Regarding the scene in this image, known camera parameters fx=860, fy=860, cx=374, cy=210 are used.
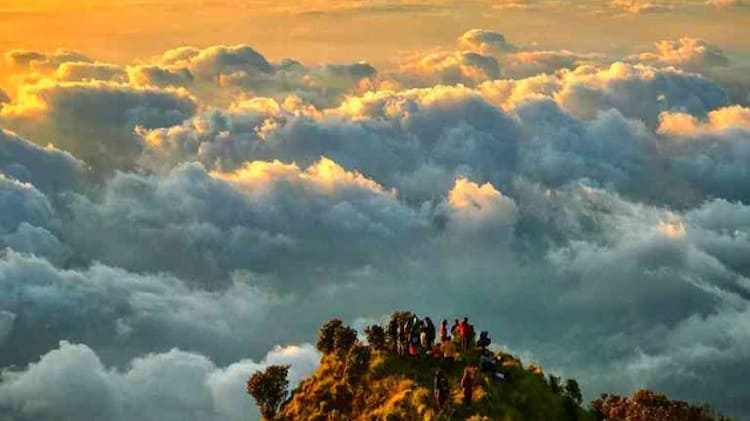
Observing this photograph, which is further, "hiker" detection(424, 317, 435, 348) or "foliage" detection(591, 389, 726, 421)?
"foliage" detection(591, 389, 726, 421)

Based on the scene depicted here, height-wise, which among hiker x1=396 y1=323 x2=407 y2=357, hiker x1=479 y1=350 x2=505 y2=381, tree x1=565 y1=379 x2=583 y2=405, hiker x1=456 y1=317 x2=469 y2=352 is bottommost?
hiker x1=479 y1=350 x2=505 y2=381

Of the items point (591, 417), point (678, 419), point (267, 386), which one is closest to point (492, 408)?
point (591, 417)

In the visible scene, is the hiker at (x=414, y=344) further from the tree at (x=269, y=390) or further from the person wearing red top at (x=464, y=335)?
the tree at (x=269, y=390)

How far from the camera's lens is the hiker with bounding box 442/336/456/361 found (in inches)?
2882

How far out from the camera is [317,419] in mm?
71750

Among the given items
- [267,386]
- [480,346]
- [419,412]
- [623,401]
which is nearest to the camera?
[419,412]

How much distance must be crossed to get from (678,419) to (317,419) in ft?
165

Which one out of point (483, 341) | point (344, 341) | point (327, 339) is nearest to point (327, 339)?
point (327, 339)

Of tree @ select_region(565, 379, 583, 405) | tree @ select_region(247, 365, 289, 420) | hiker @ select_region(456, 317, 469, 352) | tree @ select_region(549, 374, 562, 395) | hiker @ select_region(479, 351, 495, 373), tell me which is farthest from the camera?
tree @ select_region(247, 365, 289, 420)

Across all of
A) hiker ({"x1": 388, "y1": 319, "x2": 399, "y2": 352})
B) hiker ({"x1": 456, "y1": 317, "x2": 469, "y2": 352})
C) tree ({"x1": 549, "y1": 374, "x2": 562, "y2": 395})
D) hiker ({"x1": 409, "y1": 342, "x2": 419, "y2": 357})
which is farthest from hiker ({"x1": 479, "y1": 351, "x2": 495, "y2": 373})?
tree ({"x1": 549, "y1": 374, "x2": 562, "y2": 395})

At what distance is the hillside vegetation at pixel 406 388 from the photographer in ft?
214

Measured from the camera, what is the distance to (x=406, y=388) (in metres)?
67.8

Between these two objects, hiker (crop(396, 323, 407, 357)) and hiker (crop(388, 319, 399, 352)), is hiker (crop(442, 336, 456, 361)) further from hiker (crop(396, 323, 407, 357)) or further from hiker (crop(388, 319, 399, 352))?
hiker (crop(388, 319, 399, 352))

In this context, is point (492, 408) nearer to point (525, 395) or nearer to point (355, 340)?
point (525, 395)
